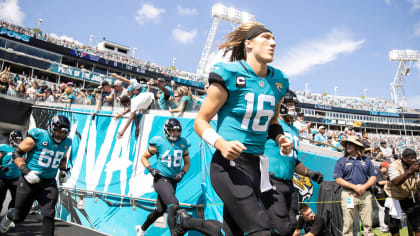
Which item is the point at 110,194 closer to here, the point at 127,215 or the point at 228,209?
the point at 127,215

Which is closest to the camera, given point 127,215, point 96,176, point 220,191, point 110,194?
point 220,191

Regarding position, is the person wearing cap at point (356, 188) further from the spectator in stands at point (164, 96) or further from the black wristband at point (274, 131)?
the spectator in stands at point (164, 96)

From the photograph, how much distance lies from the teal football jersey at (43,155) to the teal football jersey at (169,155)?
1.51m

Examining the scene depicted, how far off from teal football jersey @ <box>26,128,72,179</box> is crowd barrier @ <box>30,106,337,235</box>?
1.66 m


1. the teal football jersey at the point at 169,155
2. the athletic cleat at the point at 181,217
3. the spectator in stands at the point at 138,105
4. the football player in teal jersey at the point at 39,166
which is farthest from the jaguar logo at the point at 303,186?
the football player in teal jersey at the point at 39,166

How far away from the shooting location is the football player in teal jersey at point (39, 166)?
4176 mm

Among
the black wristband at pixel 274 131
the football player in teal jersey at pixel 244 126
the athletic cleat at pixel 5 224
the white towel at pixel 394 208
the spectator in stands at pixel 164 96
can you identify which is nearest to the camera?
the football player in teal jersey at pixel 244 126

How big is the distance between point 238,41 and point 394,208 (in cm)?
Answer: 471

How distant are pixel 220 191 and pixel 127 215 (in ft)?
14.0

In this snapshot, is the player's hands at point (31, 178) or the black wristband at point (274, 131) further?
the player's hands at point (31, 178)

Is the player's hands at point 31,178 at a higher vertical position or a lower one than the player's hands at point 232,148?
lower

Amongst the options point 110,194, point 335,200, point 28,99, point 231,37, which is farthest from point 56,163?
point 28,99

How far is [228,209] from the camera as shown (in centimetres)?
199

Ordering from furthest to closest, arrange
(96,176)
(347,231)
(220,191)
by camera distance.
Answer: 1. (96,176)
2. (347,231)
3. (220,191)
